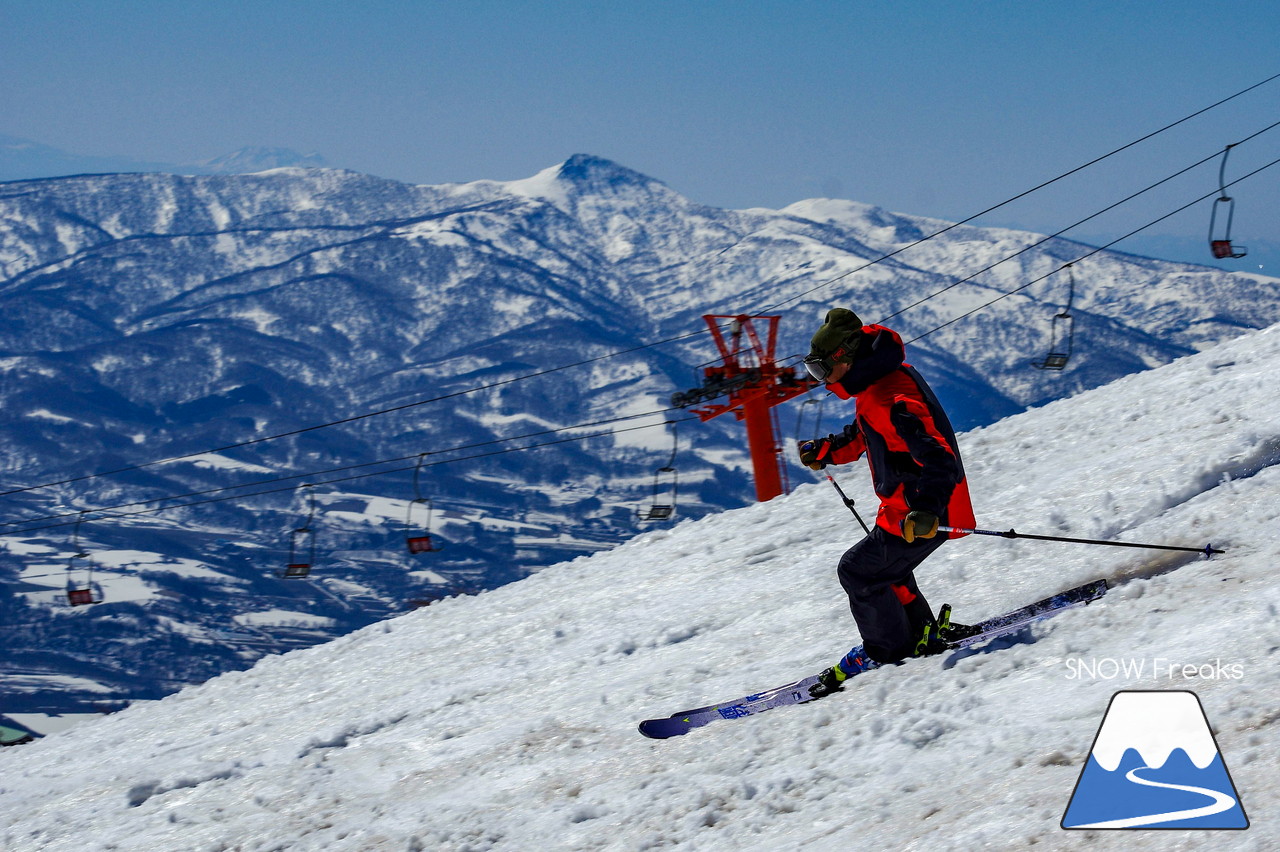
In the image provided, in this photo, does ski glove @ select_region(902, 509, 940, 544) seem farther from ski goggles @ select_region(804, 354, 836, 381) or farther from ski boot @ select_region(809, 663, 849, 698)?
ski boot @ select_region(809, 663, 849, 698)

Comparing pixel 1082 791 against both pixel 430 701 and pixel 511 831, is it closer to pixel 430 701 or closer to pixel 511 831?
pixel 511 831

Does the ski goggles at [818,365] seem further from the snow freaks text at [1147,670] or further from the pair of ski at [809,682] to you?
the snow freaks text at [1147,670]

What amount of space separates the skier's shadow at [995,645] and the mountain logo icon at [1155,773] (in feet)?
4.09

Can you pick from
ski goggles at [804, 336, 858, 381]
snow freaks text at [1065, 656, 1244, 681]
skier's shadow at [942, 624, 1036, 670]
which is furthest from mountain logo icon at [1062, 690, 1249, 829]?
ski goggles at [804, 336, 858, 381]

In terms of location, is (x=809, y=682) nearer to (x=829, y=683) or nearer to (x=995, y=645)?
(x=829, y=683)

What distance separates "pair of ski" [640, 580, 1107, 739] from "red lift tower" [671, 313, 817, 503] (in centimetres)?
2710

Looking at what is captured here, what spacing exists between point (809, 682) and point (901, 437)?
1832mm

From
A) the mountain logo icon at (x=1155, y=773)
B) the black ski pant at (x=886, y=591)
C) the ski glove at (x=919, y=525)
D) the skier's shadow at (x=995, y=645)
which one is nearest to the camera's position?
the mountain logo icon at (x=1155, y=773)

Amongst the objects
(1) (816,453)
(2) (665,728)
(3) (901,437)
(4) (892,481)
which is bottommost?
(2) (665,728)

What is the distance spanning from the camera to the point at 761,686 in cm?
805

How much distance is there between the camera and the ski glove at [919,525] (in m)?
6.19

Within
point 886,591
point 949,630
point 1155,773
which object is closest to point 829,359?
point 886,591

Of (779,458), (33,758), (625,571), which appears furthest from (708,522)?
(779,458)

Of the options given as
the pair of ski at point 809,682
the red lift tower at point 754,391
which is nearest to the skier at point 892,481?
the pair of ski at point 809,682
